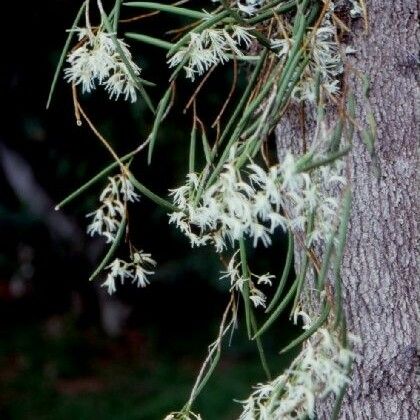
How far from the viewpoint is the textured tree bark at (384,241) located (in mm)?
1223

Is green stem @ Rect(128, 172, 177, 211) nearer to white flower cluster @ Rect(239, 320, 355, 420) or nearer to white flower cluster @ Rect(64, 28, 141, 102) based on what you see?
Answer: white flower cluster @ Rect(64, 28, 141, 102)

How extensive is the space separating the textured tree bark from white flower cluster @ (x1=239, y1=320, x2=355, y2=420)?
0.58ft

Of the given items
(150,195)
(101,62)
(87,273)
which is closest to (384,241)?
(150,195)

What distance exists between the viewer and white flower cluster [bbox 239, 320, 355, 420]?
994 mm

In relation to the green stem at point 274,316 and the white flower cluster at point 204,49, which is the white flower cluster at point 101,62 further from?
the green stem at point 274,316

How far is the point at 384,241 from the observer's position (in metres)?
1.22

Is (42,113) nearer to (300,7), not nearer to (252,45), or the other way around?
(252,45)

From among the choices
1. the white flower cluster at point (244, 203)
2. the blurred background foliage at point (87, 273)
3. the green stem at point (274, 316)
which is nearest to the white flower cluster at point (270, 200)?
the white flower cluster at point (244, 203)

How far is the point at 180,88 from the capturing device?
3.60m

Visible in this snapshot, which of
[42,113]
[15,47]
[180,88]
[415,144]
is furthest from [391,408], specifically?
[42,113]

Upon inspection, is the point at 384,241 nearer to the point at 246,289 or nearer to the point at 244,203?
the point at 246,289

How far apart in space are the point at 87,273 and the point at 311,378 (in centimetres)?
439

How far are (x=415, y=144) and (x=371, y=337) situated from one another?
25cm

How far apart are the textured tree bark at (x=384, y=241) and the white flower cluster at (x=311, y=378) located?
0.18 meters
